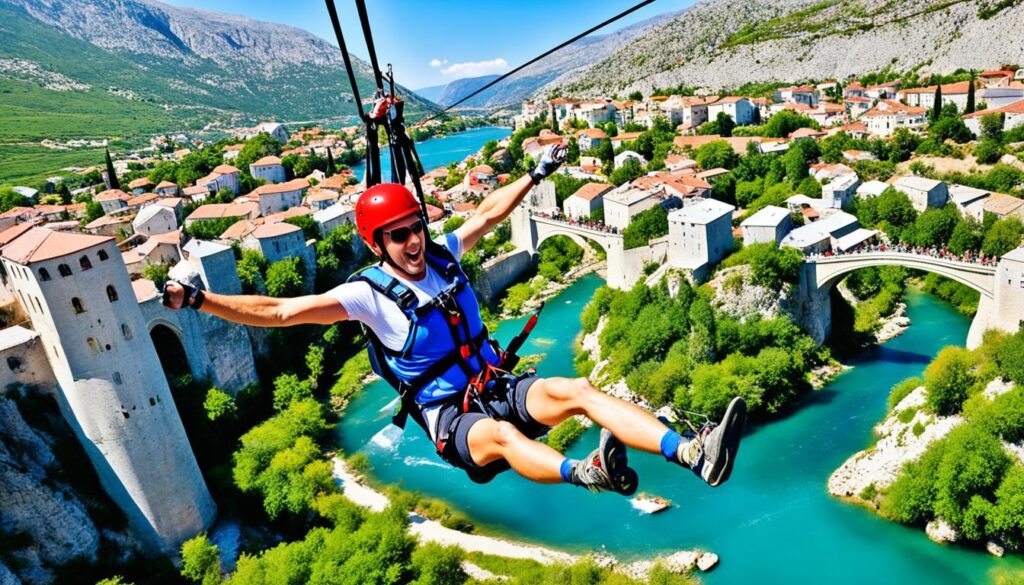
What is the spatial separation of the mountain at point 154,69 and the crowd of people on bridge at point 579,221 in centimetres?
4221

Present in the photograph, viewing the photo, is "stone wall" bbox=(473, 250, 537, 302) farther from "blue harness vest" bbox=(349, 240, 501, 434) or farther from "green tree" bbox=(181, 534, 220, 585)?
"blue harness vest" bbox=(349, 240, 501, 434)

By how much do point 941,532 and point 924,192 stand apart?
14028mm

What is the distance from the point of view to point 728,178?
2725 centimetres

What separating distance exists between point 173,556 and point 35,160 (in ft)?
149

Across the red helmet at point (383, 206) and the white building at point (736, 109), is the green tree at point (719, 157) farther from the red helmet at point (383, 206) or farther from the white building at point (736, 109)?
the red helmet at point (383, 206)

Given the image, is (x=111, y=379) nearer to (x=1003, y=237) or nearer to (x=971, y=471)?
(x=971, y=471)

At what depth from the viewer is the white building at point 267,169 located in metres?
35.6

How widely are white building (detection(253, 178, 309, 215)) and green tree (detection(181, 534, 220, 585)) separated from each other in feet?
59.5

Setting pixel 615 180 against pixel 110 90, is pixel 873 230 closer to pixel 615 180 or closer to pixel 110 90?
pixel 615 180

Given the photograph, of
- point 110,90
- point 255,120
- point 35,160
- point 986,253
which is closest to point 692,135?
point 986,253

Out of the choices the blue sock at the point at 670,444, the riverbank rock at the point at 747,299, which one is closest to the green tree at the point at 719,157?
the riverbank rock at the point at 747,299

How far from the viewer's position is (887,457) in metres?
13.6

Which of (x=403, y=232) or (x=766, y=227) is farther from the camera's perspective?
(x=766, y=227)

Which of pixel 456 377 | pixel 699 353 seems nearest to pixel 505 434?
pixel 456 377
